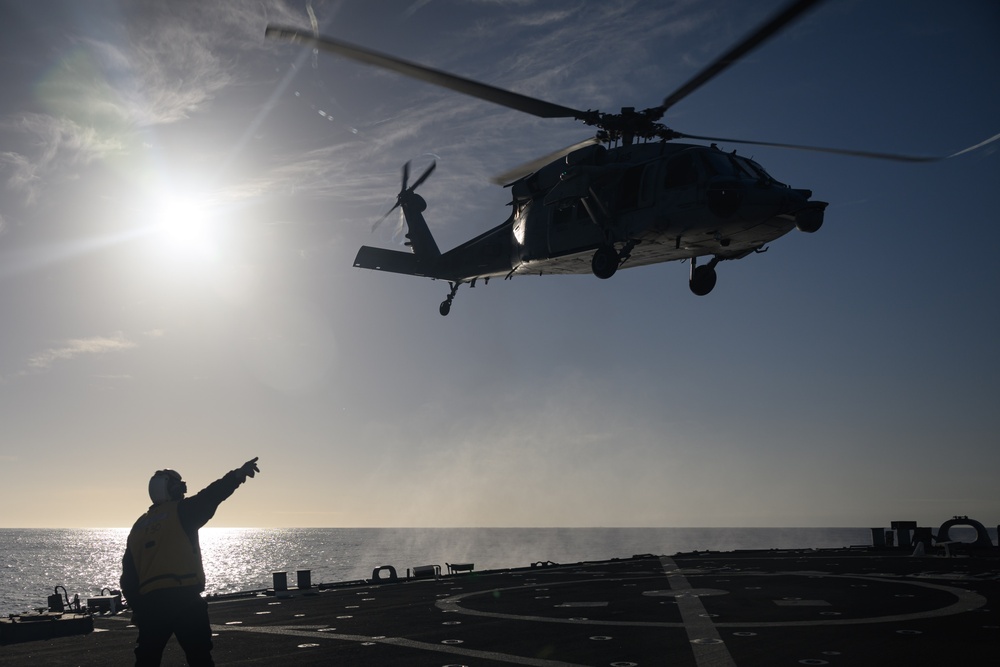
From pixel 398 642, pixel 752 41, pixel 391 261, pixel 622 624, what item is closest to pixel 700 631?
pixel 622 624

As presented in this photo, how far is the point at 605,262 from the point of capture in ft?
78.1

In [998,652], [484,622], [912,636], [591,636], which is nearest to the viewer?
[998,652]

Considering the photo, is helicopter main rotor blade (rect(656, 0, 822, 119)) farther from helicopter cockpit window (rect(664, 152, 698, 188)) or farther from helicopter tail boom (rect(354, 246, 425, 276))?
helicopter tail boom (rect(354, 246, 425, 276))

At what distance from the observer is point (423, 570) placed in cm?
3203

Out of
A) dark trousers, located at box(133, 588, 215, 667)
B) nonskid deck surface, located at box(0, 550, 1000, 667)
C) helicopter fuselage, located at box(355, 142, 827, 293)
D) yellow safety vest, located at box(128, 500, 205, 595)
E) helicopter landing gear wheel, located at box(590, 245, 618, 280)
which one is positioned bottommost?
nonskid deck surface, located at box(0, 550, 1000, 667)

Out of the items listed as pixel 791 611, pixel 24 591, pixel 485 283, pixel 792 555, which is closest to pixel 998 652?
pixel 791 611

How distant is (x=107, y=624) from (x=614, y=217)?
56.5 feet

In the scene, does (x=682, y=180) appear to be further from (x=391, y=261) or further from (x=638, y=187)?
(x=391, y=261)

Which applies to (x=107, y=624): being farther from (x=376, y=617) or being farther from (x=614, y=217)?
(x=614, y=217)

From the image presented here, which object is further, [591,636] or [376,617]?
[376,617]

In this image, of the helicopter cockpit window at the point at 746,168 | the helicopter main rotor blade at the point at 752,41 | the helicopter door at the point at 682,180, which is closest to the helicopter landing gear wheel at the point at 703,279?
the helicopter door at the point at 682,180

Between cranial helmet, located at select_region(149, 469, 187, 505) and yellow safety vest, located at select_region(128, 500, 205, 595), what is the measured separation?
19 cm

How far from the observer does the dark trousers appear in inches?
303

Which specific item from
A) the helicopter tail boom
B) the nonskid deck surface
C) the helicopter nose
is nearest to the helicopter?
Result: the helicopter nose
